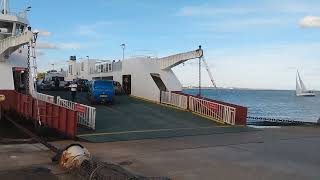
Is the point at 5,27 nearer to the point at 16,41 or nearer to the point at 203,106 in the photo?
the point at 16,41

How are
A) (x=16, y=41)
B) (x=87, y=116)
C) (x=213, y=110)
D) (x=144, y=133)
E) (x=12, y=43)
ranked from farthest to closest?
1. (x=213, y=110)
2. (x=12, y=43)
3. (x=16, y=41)
4. (x=87, y=116)
5. (x=144, y=133)

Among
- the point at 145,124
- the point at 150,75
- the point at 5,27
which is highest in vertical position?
the point at 5,27

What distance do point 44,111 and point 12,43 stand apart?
5.37m

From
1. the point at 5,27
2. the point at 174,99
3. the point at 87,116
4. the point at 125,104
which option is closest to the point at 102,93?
the point at 125,104

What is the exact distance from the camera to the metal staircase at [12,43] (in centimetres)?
2145

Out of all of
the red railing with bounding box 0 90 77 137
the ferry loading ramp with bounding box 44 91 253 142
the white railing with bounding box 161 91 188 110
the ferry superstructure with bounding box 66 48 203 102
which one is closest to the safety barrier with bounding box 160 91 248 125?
the white railing with bounding box 161 91 188 110

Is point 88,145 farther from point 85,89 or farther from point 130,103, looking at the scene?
point 85,89

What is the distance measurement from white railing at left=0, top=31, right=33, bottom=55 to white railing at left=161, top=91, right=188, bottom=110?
10355mm

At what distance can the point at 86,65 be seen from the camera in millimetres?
50906

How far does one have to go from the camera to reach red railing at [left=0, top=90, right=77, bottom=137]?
17.4 meters

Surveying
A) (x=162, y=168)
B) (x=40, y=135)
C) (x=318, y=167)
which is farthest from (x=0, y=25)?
(x=318, y=167)

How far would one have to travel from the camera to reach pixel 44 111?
19.9m

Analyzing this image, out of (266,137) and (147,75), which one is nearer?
(266,137)

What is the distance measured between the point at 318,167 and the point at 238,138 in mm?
6527
